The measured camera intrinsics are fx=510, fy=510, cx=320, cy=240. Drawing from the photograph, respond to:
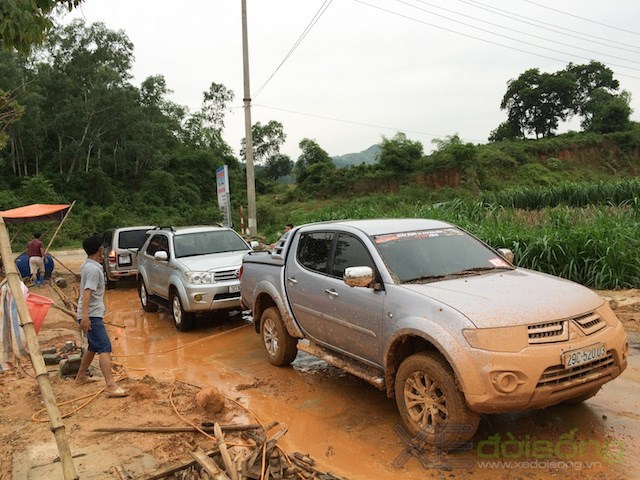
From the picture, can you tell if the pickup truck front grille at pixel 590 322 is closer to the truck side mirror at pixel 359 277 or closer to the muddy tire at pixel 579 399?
the muddy tire at pixel 579 399

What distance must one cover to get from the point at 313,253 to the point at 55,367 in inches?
150

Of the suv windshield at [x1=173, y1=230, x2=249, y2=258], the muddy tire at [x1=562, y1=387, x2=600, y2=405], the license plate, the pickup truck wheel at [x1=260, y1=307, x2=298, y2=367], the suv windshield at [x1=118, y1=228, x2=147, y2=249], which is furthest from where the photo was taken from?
the suv windshield at [x1=118, y1=228, x2=147, y2=249]

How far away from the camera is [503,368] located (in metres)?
3.51

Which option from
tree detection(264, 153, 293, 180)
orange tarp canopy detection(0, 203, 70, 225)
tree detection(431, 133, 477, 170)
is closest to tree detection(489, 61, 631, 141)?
tree detection(431, 133, 477, 170)

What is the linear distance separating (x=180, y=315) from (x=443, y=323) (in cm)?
617

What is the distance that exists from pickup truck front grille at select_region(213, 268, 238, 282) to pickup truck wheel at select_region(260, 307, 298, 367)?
2137 millimetres

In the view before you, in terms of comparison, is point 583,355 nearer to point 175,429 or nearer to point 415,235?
point 415,235

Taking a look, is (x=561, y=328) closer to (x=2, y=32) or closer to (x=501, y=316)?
(x=501, y=316)

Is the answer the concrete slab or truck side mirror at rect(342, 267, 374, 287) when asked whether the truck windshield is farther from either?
the concrete slab

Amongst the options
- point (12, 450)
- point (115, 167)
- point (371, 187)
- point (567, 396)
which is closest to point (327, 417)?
point (567, 396)

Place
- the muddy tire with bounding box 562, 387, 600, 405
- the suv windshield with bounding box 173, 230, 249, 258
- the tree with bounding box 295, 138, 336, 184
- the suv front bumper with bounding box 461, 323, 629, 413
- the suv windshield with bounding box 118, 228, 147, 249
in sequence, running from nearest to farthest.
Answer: the suv front bumper with bounding box 461, 323, 629, 413, the muddy tire with bounding box 562, 387, 600, 405, the suv windshield with bounding box 173, 230, 249, 258, the suv windshield with bounding box 118, 228, 147, 249, the tree with bounding box 295, 138, 336, 184

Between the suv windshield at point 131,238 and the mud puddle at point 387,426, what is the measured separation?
8142 mm

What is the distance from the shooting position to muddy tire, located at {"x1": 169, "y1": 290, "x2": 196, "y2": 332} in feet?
28.8

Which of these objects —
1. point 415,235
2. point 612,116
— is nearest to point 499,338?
point 415,235
